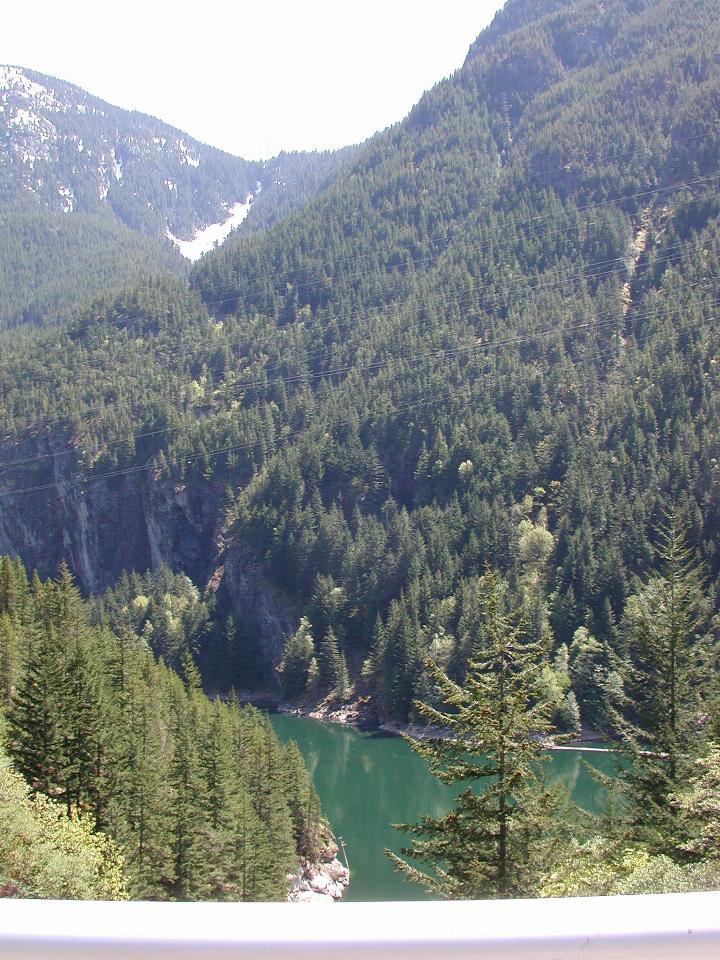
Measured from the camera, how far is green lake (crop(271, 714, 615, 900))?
4409 cm

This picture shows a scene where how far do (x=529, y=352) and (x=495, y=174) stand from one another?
77874 mm

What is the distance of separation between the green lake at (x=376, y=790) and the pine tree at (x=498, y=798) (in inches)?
975

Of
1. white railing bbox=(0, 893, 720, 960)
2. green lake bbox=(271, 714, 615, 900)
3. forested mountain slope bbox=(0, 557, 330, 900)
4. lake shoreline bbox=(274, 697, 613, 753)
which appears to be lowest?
lake shoreline bbox=(274, 697, 613, 753)

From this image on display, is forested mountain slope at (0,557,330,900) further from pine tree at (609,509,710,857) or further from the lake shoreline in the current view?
the lake shoreline

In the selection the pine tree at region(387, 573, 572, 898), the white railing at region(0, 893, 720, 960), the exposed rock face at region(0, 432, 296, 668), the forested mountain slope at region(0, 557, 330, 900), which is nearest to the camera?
the white railing at region(0, 893, 720, 960)

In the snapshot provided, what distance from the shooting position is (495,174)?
614 ft

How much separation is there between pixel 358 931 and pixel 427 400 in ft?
401

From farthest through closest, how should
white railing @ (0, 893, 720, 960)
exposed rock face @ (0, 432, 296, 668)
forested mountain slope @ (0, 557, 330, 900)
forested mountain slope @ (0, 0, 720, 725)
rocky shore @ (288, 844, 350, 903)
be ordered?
exposed rock face @ (0, 432, 296, 668)
forested mountain slope @ (0, 0, 720, 725)
rocky shore @ (288, 844, 350, 903)
forested mountain slope @ (0, 557, 330, 900)
white railing @ (0, 893, 720, 960)

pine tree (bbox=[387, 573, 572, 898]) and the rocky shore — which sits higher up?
pine tree (bbox=[387, 573, 572, 898])

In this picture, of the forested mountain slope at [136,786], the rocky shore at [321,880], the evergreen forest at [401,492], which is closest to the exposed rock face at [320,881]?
the rocky shore at [321,880]

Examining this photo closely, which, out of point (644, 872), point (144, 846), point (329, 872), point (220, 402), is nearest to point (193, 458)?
point (220, 402)

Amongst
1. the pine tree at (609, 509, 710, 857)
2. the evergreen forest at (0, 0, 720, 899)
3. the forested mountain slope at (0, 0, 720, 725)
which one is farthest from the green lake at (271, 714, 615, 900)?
the pine tree at (609, 509, 710, 857)

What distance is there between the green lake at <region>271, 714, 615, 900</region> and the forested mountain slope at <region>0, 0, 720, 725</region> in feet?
24.5

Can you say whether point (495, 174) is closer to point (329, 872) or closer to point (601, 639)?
point (601, 639)
